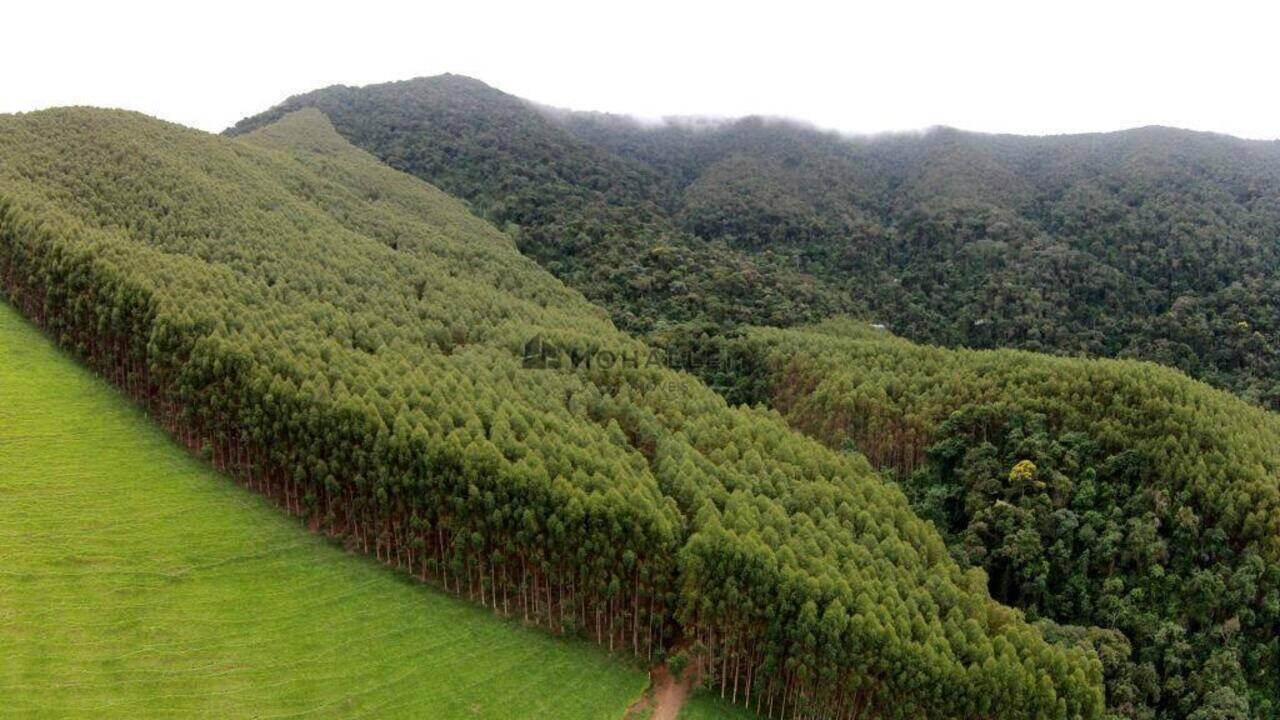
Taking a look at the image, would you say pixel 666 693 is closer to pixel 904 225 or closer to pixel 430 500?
pixel 430 500

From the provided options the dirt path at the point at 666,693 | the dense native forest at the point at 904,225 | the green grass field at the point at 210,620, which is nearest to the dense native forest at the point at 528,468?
the dirt path at the point at 666,693

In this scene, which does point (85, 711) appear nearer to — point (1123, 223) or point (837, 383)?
point (837, 383)

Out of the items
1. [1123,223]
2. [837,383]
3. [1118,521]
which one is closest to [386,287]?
[837,383]

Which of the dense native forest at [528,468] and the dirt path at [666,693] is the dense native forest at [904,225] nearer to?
the dense native forest at [528,468]

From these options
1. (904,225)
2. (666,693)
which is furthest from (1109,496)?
(904,225)

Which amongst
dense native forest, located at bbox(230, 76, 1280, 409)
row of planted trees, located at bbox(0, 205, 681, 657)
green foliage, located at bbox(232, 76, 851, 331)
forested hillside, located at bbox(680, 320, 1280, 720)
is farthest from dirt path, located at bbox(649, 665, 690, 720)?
dense native forest, located at bbox(230, 76, 1280, 409)
